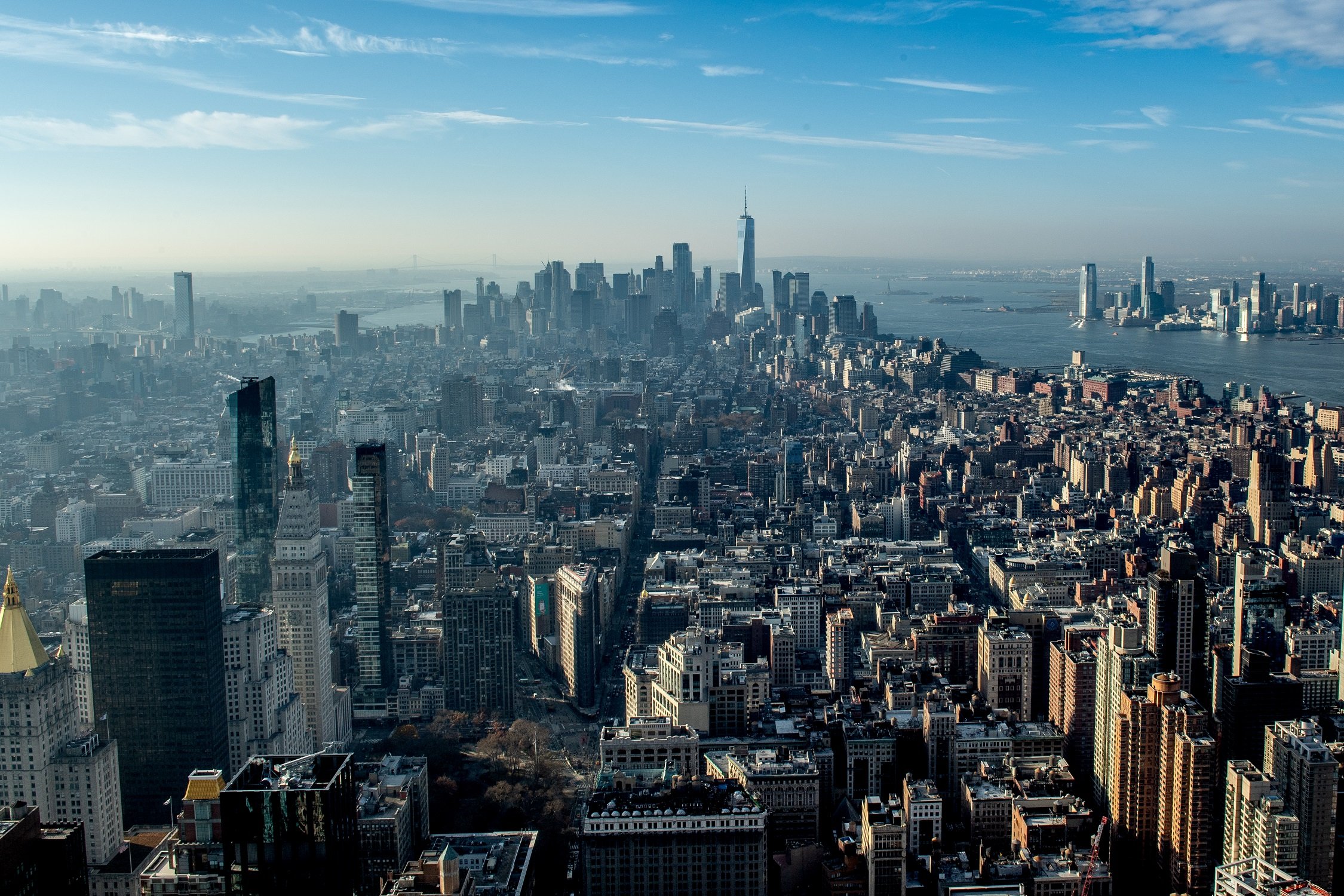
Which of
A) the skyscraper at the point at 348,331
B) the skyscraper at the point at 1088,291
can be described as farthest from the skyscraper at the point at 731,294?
A: the skyscraper at the point at 348,331

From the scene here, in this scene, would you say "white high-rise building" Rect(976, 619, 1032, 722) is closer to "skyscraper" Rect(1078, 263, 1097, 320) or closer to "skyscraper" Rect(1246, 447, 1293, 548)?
"skyscraper" Rect(1246, 447, 1293, 548)

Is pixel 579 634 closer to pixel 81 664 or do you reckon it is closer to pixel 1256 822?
pixel 81 664

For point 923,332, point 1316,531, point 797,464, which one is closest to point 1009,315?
point 923,332

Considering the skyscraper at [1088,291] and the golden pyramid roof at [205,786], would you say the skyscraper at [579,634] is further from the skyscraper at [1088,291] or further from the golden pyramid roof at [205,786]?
the skyscraper at [1088,291]

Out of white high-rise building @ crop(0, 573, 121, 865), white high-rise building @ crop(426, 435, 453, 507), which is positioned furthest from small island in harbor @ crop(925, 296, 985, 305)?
white high-rise building @ crop(0, 573, 121, 865)

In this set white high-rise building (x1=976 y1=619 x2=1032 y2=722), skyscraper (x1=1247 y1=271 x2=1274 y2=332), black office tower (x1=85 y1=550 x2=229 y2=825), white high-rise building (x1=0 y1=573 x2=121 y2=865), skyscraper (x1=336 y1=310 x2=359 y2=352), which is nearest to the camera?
white high-rise building (x1=0 y1=573 x2=121 y2=865)

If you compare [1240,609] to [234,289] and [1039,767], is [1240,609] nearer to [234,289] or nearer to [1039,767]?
[1039,767]
